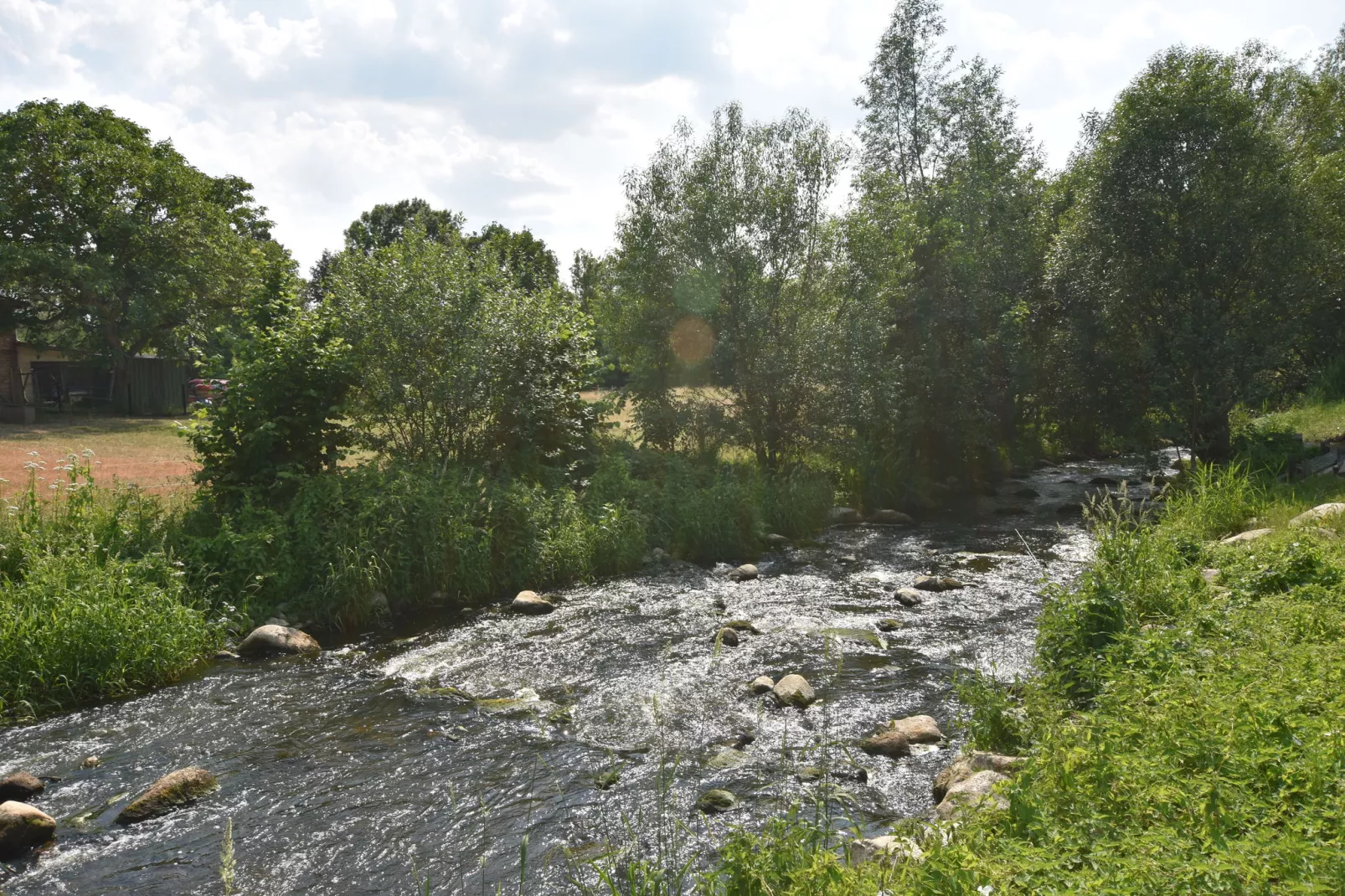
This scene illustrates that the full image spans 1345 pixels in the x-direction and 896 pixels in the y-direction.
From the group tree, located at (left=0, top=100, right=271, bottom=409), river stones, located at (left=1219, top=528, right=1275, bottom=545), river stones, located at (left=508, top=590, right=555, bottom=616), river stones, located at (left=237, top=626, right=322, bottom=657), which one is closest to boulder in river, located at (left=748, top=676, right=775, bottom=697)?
river stones, located at (left=508, top=590, right=555, bottom=616)

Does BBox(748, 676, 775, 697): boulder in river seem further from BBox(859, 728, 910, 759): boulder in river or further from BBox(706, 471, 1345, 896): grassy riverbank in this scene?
BBox(706, 471, 1345, 896): grassy riverbank

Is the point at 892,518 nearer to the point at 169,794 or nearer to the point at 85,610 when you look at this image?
the point at 85,610

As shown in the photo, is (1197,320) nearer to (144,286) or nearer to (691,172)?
(691,172)

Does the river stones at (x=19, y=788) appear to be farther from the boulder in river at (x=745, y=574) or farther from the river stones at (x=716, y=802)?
the boulder in river at (x=745, y=574)

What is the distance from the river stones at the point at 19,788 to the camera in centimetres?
642

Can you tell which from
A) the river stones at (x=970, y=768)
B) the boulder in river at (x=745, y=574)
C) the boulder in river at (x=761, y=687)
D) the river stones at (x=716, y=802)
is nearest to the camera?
the river stones at (x=970, y=768)

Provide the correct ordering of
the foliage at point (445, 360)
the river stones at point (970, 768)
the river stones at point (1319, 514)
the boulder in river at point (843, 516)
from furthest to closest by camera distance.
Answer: the boulder in river at point (843, 516)
the foliage at point (445, 360)
the river stones at point (1319, 514)
the river stones at point (970, 768)

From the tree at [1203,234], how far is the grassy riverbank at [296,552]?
9.80m

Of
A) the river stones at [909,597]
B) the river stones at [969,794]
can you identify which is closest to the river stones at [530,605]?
the river stones at [909,597]

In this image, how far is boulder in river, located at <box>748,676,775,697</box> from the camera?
28.1 ft

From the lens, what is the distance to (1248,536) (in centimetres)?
1063

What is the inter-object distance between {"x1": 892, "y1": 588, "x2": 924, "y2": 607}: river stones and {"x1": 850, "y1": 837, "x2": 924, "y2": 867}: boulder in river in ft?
23.6

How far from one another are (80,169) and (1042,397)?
119 feet

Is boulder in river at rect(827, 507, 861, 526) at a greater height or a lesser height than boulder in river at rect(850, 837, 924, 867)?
lesser
